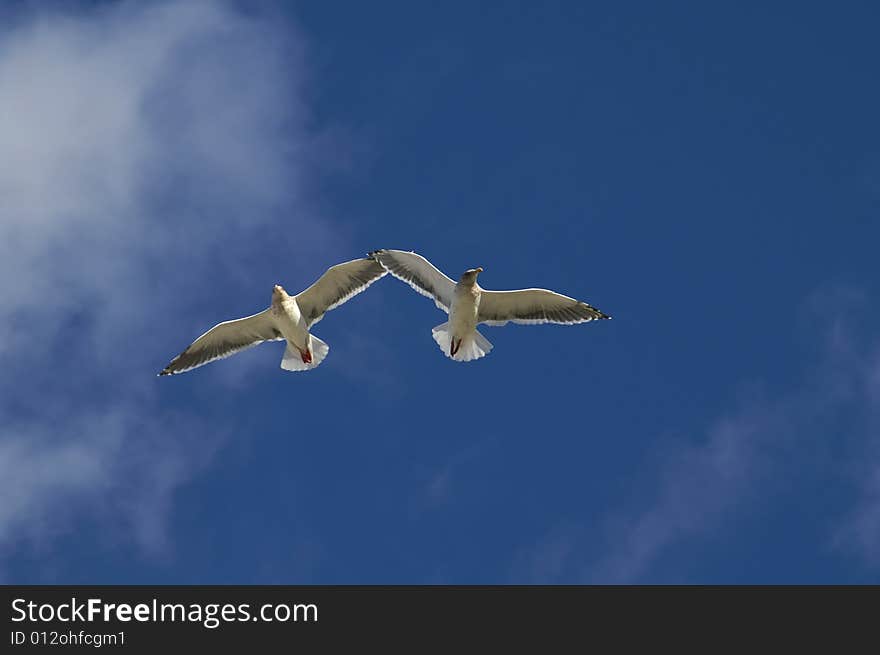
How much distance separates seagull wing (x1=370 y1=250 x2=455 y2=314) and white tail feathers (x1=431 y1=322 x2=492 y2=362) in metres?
0.51

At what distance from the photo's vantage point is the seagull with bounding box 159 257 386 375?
91.1ft

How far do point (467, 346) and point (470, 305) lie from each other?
2.78ft

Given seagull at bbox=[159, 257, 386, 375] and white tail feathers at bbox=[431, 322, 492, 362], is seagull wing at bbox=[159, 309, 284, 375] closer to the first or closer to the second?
seagull at bbox=[159, 257, 386, 375]

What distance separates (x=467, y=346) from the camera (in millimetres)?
27234

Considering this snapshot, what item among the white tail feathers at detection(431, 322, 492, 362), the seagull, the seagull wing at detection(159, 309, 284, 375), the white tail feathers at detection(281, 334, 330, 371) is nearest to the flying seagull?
the white tail feathers at detection(431, 322, 492, 362)

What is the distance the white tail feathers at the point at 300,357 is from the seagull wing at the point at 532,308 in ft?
10.1

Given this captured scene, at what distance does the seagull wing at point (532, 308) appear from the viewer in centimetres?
2731

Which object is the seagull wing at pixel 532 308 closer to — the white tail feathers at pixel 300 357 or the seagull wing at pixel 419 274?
the seagull wing at pixel 419 274

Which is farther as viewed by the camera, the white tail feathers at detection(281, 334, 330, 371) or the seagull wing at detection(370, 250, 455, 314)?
the white tail feathers at detection(281, 334, 330, 371)

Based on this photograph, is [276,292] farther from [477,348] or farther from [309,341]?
[477,348]

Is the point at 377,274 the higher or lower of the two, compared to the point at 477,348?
higher
